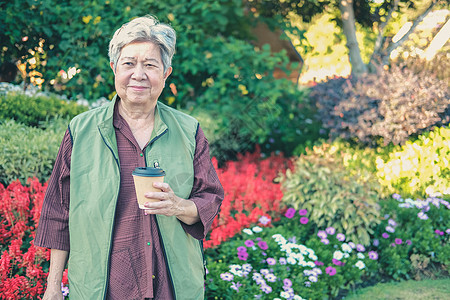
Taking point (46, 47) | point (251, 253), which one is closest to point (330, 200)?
point (251, 253)

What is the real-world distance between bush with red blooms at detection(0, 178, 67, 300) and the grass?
8.09ft

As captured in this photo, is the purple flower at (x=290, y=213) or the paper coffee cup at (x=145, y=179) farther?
the purple flower at (x=290, y=213)

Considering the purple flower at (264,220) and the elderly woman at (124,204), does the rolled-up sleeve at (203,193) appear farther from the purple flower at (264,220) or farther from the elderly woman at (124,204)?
the purple flower at (264,220)

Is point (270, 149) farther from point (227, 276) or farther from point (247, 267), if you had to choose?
point (227, 276)

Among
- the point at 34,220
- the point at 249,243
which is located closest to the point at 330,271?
the point at 249,243

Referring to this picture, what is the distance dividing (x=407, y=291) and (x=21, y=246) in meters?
3.20

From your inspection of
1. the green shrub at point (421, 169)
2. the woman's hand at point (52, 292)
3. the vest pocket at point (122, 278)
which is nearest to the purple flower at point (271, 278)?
the vest pocket at point (122, 278)

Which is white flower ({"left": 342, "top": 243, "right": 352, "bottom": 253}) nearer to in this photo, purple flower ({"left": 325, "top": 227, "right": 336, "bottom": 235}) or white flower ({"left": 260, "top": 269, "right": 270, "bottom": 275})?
purple flower ({"left": 325, "top": 227, "right": 336, "bottom": 235})

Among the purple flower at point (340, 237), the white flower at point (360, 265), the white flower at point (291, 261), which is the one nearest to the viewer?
the white flower at point (291, 261)

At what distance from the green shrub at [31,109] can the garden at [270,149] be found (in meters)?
0.02

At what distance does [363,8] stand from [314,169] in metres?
3.92

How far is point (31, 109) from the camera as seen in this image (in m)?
4.58

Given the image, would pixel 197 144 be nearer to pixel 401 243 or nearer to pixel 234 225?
pixel 234 225

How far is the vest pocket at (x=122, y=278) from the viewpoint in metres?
1.86
